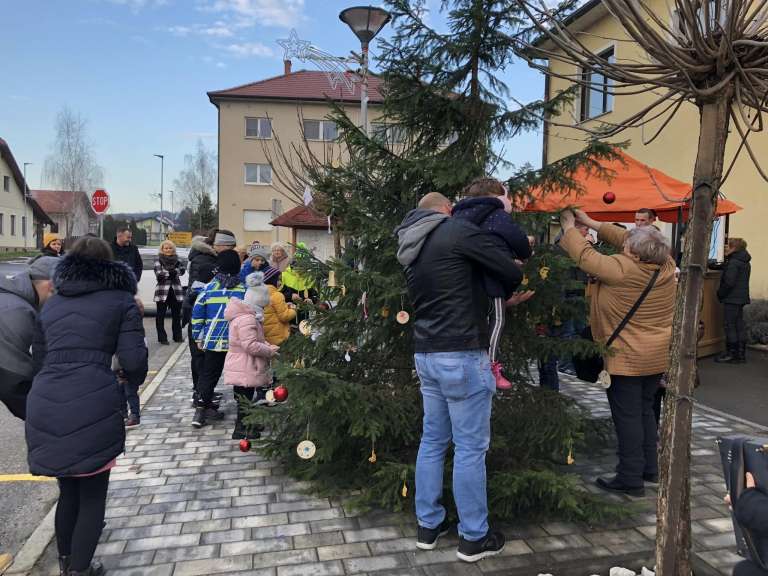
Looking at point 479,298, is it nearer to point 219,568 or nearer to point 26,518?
point 219,568

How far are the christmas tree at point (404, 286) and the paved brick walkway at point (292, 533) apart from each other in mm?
213

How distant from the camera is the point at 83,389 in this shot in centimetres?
293

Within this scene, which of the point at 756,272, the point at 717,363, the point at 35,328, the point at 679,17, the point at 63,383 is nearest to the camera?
the point at 679,17

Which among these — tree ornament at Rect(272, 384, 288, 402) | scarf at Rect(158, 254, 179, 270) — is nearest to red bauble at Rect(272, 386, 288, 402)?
tree ornament at Rect(272, 384, 288, 402)

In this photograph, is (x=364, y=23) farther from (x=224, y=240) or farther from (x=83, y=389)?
(x=83, y=389)

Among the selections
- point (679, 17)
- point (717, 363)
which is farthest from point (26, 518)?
point (717, 363)

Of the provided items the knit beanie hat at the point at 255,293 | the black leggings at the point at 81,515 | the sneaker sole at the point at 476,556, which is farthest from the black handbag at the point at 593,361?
the black leggings at the point at 81,515

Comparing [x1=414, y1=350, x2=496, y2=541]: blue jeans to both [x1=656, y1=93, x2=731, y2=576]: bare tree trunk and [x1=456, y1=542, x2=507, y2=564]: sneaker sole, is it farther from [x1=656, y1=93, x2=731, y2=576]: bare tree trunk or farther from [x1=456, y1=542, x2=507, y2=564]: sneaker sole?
[x1=656, y1=93, x2=731, y2=576]: bare tree trunk

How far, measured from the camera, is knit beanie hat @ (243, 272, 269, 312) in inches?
212

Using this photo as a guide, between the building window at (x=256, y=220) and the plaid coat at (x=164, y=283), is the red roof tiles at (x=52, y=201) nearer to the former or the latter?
the building window at (x=256, y=220)

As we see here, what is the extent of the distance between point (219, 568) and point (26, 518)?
1787mm

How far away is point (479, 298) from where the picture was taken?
3.19 m

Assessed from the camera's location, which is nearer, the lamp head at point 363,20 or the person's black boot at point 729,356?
the lamp head at point 363,20

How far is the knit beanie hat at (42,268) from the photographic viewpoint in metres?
3.44
